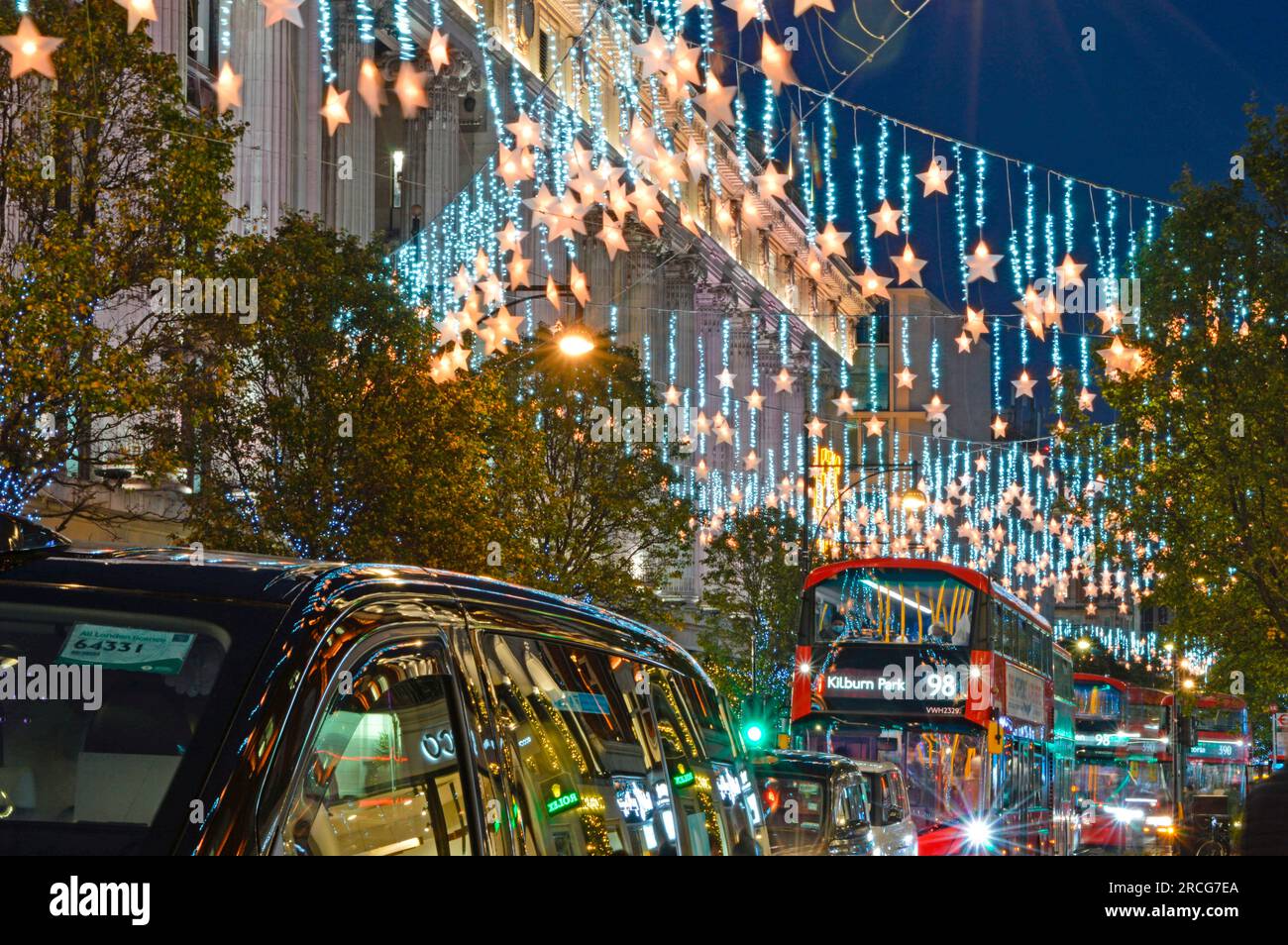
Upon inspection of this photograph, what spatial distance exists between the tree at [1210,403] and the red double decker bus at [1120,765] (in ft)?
37.8

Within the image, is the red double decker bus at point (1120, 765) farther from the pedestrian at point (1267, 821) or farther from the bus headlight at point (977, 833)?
the pedestrian at point (1267, 821)

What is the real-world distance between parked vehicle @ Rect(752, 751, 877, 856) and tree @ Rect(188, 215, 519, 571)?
7404 millimetres

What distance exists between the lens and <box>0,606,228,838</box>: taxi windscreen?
2.70 metres

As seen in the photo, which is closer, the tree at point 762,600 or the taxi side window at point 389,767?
the taxi side window at point 389,767

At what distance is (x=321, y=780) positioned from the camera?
2.70 metres

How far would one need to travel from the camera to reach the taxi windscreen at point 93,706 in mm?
2703

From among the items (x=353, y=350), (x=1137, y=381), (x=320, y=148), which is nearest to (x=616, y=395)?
(x=320, y=148)

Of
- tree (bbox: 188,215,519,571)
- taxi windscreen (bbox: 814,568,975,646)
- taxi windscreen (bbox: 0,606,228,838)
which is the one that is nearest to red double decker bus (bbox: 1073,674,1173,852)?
taxi windscreen (bbox: 814,568,975,646)

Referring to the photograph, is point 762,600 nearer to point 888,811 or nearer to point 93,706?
point 888,811

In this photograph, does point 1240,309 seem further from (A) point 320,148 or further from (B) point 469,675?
(B) point 469,675

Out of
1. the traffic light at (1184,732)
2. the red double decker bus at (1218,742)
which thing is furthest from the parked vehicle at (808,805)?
the red double decker bus at (1218,742)
